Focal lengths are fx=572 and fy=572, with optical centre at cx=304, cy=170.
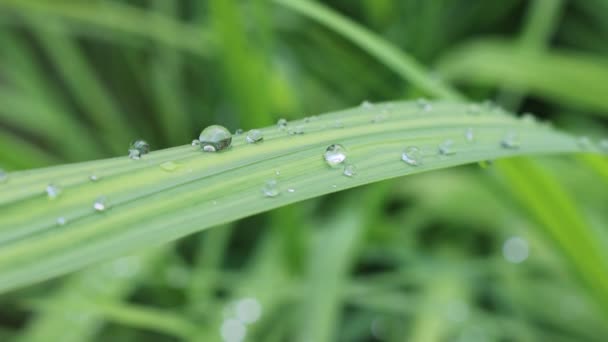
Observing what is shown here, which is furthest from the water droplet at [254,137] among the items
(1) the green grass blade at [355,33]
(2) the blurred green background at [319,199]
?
(2) the blurred green background at [319,199]

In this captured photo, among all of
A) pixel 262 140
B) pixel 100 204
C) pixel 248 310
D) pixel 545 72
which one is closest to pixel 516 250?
pixel 545 72

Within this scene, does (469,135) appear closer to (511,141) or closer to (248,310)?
(511,141)

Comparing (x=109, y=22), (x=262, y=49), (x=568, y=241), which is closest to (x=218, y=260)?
(x=262, y=49)

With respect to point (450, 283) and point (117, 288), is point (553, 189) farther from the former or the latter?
point (117, 288)

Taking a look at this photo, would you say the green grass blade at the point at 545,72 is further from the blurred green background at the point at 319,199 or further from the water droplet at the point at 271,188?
the water droplet at the point at 271,188

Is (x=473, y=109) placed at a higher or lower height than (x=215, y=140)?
higher

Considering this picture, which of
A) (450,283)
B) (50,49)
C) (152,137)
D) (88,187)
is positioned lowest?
(88,187)

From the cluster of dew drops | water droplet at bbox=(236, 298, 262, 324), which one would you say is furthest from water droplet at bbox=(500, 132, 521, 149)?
water droplet at bbox=(236, 298, 262, 324)
